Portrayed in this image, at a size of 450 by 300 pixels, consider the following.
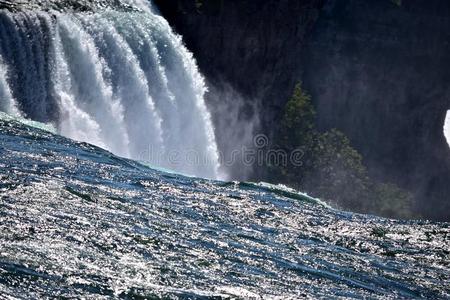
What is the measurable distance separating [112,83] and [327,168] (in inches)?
1092

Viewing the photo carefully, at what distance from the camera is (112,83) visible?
3262 cm

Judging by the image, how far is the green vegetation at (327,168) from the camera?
56.9 m

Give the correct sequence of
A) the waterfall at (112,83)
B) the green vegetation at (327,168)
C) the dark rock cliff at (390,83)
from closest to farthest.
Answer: the waterfall at (112,83) → the green vegetation at (327,168) → the dark rock cliff at (390,83)

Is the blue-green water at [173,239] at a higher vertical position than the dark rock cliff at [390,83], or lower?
lower

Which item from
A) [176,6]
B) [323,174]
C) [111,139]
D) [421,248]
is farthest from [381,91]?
[421,248]

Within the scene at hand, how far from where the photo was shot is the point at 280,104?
52.5 m

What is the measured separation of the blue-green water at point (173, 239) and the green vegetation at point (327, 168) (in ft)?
113

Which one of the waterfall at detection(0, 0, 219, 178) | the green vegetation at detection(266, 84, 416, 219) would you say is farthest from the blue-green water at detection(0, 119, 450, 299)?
the green vegetation at detection(266, 84, 416, 219)

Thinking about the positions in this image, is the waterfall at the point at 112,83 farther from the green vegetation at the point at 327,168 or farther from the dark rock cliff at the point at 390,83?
the dark rock cliff at the point at 390,83

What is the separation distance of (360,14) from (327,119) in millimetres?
6973

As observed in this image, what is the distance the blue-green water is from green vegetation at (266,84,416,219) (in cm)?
3447

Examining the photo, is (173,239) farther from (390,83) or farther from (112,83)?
(390,83)

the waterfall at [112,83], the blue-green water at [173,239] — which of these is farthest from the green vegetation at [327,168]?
the blue-green water at [173,239]

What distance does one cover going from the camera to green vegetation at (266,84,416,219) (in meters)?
56.9
